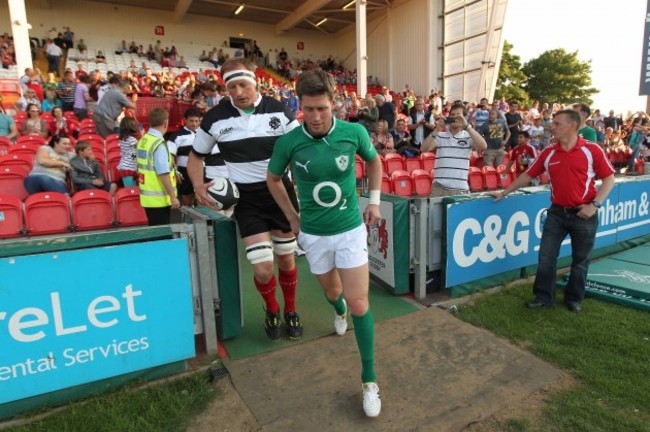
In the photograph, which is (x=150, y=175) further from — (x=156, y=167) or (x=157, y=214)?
(x=157, y=214)

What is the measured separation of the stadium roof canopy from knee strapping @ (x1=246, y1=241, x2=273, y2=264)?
23569 mm

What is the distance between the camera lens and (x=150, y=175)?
4.29 meters

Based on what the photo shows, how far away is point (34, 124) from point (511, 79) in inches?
1822

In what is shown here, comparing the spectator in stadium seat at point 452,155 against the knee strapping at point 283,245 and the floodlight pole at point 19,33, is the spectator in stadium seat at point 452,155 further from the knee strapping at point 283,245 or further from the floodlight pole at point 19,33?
the floodlight pole at point 19,33

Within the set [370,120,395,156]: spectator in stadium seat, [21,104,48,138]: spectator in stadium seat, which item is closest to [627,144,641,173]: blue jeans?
[370,120,395,156]: spectator in stadium seat

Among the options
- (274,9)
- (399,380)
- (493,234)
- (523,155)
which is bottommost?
(399,380)

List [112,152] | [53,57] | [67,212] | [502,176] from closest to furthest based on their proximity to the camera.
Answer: [67,212] < [112,152] < [502,176] < [53,57]

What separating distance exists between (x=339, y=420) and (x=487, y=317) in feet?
6.01

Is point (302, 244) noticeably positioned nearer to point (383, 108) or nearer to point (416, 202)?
point (416, 202)

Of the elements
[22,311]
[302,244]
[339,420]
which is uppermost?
[302,244]

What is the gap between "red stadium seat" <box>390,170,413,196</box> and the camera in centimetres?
851

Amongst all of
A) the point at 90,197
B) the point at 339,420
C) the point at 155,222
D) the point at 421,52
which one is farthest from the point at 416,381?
the point at 421,52

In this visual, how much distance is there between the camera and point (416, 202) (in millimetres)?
3848

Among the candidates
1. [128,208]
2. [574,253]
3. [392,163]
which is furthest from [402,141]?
[574,253]
